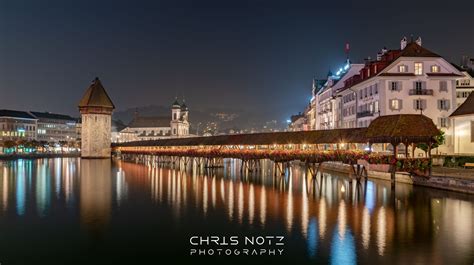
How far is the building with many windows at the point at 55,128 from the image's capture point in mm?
148750

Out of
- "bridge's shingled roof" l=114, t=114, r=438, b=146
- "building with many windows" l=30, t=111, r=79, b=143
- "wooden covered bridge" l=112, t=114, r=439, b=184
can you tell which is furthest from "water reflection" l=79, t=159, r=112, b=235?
"building with many windows" l=30, t=111, r=79, b=143

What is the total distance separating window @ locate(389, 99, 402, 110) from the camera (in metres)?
44.5

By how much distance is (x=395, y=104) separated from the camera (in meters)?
44.6

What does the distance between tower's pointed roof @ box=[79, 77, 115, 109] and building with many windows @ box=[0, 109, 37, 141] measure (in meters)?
40.0

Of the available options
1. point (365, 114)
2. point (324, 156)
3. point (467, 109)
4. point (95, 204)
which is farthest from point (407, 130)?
point (95, 204)

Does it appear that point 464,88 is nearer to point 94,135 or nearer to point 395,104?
point 395,104

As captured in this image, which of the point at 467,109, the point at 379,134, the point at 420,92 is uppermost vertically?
the point at 420,92

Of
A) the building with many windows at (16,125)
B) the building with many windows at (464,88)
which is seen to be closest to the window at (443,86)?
the building with many windows at (464,88)

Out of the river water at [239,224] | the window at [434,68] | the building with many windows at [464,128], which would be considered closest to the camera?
the river water at [239,224]

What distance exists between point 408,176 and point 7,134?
118m

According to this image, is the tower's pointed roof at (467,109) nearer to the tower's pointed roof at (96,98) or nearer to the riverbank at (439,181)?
the riverbank at (439,181)

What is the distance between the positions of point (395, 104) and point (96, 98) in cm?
6897

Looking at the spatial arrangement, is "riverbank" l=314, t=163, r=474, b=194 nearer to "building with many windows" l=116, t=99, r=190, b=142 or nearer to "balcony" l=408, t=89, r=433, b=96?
"balcony" l=408, t=89, r=433, b=96

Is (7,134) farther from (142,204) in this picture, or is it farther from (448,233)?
(448,233)
